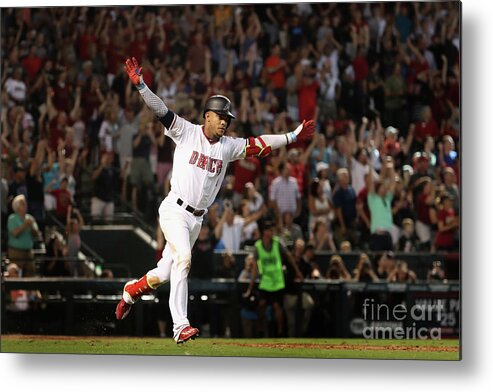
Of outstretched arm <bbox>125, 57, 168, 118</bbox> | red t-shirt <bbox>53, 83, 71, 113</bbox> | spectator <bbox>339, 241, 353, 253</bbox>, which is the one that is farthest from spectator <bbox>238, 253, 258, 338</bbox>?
outstretched arm <bbox>125, 57, 168, 118</bbox>

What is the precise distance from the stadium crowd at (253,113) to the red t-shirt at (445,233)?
0.16 m

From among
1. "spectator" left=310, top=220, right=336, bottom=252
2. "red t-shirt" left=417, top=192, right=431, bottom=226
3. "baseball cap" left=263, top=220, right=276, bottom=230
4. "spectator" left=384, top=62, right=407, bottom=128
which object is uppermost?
"spectator" left=384, top=62, right=407, bottom=128

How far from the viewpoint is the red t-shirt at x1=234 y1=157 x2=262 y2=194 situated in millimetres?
12617

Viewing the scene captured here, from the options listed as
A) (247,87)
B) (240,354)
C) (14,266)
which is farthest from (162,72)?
(240,354)

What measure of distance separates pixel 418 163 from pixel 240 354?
3349mm

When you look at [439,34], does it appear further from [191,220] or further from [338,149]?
[191,220]

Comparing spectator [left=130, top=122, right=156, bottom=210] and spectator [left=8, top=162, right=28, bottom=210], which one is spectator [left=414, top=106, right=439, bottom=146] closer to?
spectator [left=130, top=122, right=156, bottom=210]

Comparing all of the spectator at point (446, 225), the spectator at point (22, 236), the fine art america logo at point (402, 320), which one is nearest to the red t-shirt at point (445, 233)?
the spectator at point (446, 225)

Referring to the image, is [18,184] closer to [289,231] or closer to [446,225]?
[289,231]

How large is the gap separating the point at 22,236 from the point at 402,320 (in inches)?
134

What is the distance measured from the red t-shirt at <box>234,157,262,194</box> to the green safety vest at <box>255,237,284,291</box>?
1.13 m

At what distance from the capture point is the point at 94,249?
472 inches

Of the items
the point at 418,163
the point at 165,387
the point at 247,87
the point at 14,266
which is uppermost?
the point at 247,87

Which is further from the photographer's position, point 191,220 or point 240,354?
point 240,354
